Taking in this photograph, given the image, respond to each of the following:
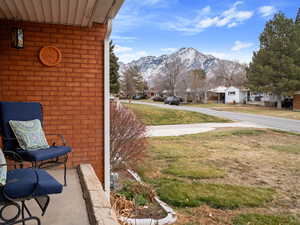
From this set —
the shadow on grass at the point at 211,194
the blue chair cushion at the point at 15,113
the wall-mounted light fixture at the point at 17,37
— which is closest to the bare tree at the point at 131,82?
the shadow on grass at the point at 211,194

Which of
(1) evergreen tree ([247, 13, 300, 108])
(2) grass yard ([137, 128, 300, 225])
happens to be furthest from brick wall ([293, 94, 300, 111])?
(2) grass yard ([137, 128, 300, 225])

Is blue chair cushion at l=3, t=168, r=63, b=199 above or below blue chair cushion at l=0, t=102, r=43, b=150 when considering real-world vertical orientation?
below

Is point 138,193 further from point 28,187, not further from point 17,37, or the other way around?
point 17,37

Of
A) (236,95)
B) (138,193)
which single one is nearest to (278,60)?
(236,95)

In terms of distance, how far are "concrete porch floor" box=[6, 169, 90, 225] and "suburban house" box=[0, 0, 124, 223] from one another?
98 cm

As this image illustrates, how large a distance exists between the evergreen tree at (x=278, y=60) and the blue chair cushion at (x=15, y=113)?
27.6 m

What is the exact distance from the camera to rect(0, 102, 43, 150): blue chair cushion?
346cm

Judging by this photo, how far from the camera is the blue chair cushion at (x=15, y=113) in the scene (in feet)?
11.3

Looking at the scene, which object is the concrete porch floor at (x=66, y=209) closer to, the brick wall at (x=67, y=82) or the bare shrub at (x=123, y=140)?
the brick wall at (x=67, y=82)

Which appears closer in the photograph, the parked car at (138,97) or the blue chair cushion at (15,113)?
the blue chair cushion at (15,113)

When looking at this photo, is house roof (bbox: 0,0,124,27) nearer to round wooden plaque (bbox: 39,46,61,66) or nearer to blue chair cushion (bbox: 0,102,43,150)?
round wooden plaque (bbox: 39,46,61,66)

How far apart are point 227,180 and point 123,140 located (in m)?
2.33

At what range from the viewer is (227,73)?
1989 inches

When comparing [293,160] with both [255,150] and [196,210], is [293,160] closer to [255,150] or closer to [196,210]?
[255,150]
